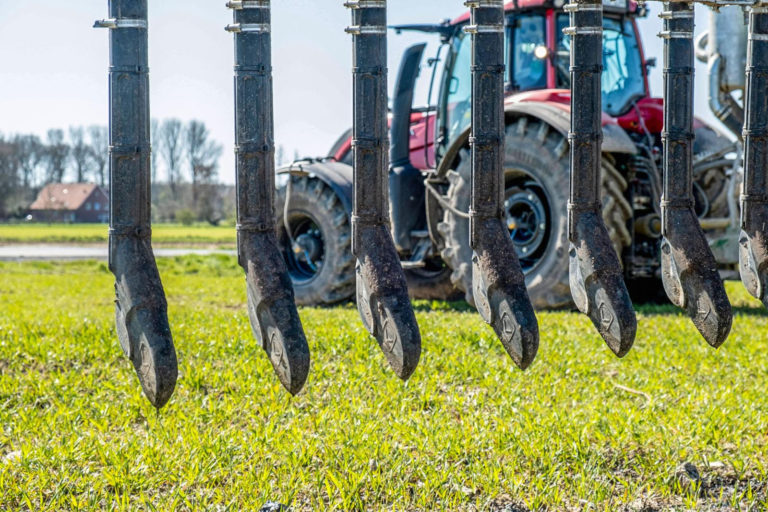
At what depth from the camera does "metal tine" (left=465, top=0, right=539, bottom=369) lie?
9.09 feet

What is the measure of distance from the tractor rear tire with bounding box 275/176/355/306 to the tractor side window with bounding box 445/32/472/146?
160 cm

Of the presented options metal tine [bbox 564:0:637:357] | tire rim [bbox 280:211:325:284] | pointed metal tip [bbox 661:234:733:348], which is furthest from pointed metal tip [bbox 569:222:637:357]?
tire rim [bbox 280:211:325:284]

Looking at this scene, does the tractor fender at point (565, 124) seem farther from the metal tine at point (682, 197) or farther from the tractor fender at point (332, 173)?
the metal tine at point (682, 197)

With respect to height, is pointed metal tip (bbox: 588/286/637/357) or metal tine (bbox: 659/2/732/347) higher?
metal tine (bbox: 659/2/732/347)

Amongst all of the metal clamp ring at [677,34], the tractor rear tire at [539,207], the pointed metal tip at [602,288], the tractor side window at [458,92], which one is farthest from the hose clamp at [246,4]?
the tractor side window at [458,92]

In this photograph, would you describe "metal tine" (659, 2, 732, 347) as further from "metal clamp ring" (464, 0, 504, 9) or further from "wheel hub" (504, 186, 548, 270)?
"wheel hub" (504, 186, 548, 270)

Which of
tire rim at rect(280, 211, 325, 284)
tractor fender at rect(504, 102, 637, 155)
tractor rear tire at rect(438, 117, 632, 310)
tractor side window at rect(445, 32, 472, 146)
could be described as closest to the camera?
tractor fender at rect(504, 102, 637, 155)

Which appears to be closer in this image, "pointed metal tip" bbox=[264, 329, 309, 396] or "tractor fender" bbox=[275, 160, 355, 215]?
"pointed metal tip" bbox=[264, 329, 309, 396]

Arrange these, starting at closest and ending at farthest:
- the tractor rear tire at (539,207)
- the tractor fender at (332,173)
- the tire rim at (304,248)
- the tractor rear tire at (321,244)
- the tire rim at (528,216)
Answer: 1. the tractor rear tire at (539,207)
2. the tire rim at (528,216)
3. the tractor fender at (332,173)
4. the tractor rear tire at (321,244)
5. the tire rim at (304,248)

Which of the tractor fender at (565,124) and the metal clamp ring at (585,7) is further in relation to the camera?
the tractor fender at (565,124)

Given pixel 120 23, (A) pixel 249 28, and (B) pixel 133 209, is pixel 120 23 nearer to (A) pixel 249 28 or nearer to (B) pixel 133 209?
(A) pixel 249 28

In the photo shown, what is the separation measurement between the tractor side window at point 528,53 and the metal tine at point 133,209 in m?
6.55

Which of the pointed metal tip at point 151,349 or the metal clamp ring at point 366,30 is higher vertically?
the metal clamp ring at point 366,30

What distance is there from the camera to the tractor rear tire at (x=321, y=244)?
32.5 feet
